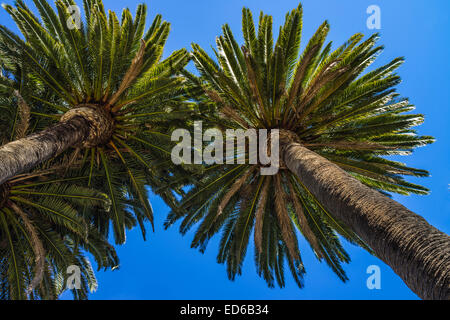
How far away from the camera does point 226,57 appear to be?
319 inches

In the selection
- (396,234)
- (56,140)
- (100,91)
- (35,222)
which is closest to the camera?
(396,234)

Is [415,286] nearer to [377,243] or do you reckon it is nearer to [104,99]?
[377,243]

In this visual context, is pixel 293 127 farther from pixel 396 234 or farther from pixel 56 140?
pixel 56 140

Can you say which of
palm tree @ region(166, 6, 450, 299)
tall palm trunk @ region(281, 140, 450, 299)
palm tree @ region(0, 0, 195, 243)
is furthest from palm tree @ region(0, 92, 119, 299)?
tall palm trunk @ region(281, 140, 450, 299)

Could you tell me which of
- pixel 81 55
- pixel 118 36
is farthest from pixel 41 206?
pixel 118 36

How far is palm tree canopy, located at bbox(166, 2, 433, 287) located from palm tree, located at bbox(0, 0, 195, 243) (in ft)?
4.46

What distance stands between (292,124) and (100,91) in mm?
4984

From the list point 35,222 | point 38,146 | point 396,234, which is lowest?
point 396,234

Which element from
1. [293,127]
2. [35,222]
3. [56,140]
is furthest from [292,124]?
[35,222]

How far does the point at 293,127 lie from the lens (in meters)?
7.59

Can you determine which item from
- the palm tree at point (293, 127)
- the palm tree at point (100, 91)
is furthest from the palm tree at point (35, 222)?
the palm tree at point (293, 127)

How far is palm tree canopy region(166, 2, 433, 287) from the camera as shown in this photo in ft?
23.4

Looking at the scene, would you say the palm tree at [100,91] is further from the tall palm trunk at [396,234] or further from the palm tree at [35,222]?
the tall palm trunk at [396,234]

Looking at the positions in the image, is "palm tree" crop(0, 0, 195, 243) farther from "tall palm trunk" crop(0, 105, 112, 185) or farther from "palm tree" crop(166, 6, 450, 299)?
"palm tree" crop(166, 6, 450, 299)
